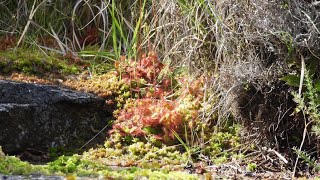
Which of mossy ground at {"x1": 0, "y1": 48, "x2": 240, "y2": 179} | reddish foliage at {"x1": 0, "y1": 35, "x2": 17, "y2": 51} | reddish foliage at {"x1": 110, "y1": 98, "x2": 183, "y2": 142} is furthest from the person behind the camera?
reddish foliage at {"x1": 0, "y1": 35, "x2": 17, "y2": 51}

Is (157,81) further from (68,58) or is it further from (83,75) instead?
(68,58)

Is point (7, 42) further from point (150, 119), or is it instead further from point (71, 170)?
point (71, 170)

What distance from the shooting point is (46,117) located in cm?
454

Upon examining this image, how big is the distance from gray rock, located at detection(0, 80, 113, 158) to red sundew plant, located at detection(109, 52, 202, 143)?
0.20 metres

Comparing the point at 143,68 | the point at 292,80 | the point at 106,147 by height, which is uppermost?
the point at 292,80

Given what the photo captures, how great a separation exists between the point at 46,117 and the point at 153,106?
0.79 meters

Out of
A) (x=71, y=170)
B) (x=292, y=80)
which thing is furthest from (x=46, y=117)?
(x=292, y=80)

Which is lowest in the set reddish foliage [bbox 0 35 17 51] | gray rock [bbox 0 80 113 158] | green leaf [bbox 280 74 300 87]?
gray rock [bbox 0 80 113 158]

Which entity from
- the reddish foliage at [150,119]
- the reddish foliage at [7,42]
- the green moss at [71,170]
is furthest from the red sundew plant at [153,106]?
the reddish foliage at [7,42]

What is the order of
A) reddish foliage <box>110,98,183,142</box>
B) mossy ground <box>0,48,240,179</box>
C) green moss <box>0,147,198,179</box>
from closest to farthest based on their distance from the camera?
1. green moss <box>0,147,198,179</box>
2. mossy ground <box>0,48,240,179</box>
3. reddish foliage <box>110,98,183,142</box>

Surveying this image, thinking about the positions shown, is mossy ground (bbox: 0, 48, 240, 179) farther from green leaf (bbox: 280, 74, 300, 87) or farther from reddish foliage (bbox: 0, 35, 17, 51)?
green leaf (bbox: 280, 74, 300, 87)

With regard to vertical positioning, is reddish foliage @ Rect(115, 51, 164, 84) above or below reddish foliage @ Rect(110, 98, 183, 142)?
above

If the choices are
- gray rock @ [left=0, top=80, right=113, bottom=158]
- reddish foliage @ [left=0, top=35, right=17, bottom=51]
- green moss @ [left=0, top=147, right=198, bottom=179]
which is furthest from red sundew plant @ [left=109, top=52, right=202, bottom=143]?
reddish foliage @ [left=0, top=35, right=17, bottom=51]

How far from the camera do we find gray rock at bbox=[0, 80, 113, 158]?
14.3ft
